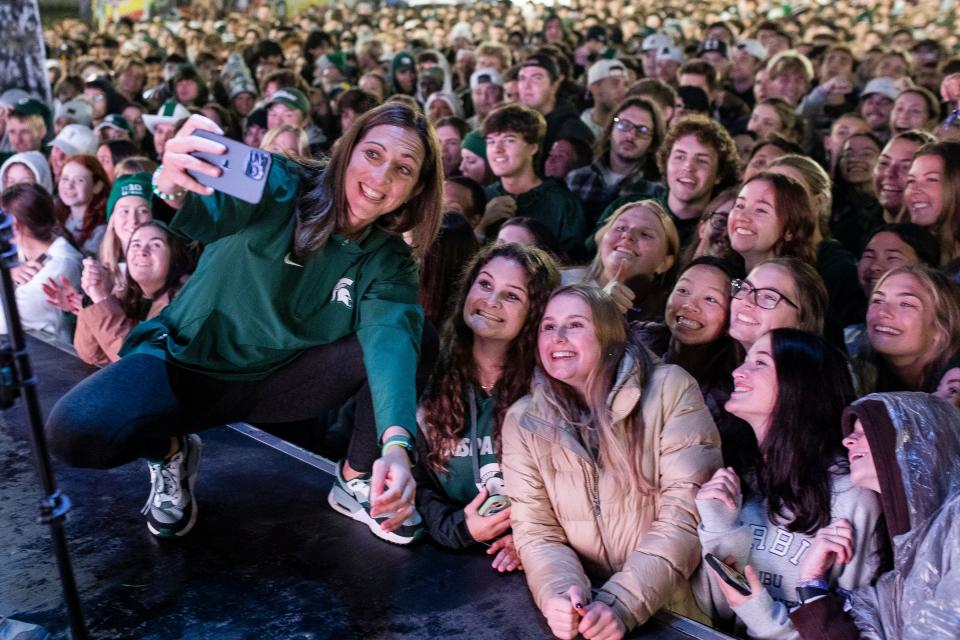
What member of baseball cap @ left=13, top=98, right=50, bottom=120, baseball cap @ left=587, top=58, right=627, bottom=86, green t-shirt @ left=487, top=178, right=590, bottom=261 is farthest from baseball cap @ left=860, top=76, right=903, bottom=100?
baseball cap @ left=13, top=98, right=50, bottom=120

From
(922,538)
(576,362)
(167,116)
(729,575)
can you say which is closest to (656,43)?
(167,116)

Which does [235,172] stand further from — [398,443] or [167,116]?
[167,116]

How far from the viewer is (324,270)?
9.60ft

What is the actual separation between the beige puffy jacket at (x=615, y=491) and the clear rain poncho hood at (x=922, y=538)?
0.46 meters

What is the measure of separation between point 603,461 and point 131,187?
2.97 metres

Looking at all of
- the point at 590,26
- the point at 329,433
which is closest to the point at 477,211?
the point at 329,433

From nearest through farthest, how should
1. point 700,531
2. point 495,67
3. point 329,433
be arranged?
point 700,531, point 329,433, point 495,67

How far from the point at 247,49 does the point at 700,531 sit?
38.0 ft

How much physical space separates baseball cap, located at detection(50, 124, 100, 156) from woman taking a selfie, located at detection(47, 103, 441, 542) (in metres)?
4.54

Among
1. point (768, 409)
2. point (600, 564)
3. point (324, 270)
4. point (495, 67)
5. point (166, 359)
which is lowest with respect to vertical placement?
point (600, 564)

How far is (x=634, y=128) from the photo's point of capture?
5.72 m

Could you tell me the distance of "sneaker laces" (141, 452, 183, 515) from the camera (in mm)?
3102

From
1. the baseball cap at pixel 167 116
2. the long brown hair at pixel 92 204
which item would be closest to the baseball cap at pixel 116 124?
the baseball cap at pixel 167 116

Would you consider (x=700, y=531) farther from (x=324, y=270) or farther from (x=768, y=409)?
(x=324, y=270)
